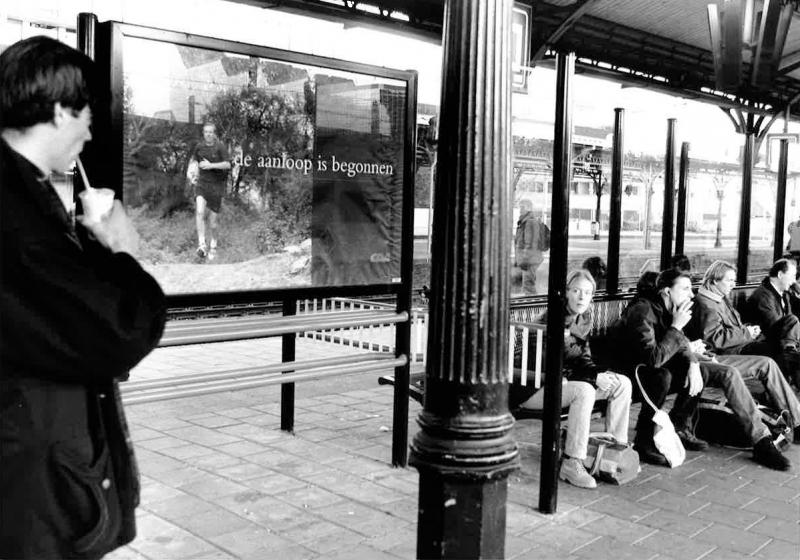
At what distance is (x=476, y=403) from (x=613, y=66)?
8.68m

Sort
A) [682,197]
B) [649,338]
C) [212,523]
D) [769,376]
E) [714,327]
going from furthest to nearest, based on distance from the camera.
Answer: [682,197] → [714,327] → [769,376] → [649,338] → [212,523]

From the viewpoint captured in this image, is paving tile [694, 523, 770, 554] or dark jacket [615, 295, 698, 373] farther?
dark jacket [615, 295, 698, 373]

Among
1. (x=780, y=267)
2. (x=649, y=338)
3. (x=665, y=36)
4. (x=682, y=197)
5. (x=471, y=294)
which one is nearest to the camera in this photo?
(x=471, y=294)

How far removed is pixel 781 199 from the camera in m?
11.9

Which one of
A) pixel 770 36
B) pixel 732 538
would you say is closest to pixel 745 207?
pixel 770 36

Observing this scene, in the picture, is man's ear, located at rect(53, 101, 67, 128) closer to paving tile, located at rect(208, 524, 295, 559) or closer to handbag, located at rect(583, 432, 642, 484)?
paving tile, located at rect(208, 524, 295, 559)

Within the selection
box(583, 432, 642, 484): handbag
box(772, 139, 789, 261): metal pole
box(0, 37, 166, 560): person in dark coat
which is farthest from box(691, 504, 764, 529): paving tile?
box(772, 139, 789, 261): metal pole

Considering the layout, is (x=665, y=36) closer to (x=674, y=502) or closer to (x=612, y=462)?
(x=612, y=462)

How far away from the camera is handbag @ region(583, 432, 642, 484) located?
15.5ft

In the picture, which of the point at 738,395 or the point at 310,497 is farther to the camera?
the point at 738,395

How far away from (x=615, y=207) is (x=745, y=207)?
2.67 m

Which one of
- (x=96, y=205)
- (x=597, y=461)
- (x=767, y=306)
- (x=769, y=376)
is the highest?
(x=96, y=205)

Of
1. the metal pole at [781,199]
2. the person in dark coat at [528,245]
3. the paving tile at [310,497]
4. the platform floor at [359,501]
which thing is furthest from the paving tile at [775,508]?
the metal pole at [781,199]

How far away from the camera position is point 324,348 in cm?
946
